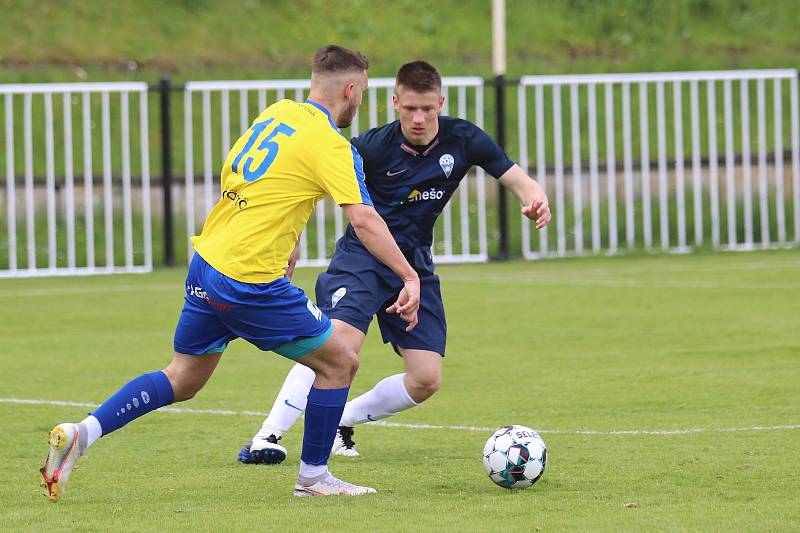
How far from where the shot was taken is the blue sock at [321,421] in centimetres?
622

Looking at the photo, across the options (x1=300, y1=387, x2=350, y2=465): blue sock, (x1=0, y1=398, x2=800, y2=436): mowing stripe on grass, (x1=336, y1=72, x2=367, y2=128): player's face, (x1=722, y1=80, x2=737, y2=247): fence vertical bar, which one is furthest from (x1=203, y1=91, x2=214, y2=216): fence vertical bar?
(x1=300, y1=387, x2=350, y2=465): blue sock

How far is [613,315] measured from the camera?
1270cm

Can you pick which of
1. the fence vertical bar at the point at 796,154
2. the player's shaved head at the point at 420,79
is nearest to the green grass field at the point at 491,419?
the player's shaved head at the point at 420,79

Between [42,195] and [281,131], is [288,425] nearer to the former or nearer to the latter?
[281,131]

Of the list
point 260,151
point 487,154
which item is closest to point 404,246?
point 487,154

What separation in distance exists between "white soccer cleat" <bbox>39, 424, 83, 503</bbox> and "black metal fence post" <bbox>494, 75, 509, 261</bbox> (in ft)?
40.5

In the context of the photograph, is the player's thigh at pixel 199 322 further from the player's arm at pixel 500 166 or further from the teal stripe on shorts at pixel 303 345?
the player's arm at pixel 500 166

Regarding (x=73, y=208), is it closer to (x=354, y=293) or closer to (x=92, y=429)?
(x=354, y=293)

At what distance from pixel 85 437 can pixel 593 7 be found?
70.2 feet

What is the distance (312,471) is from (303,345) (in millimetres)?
542

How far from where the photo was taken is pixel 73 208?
1803 centimetres

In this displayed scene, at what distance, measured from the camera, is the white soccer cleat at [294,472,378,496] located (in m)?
6.22

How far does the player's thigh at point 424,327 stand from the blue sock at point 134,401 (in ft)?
4.75

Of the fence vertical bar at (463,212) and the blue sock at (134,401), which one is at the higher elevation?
the fence vertical bar at (463,212)
